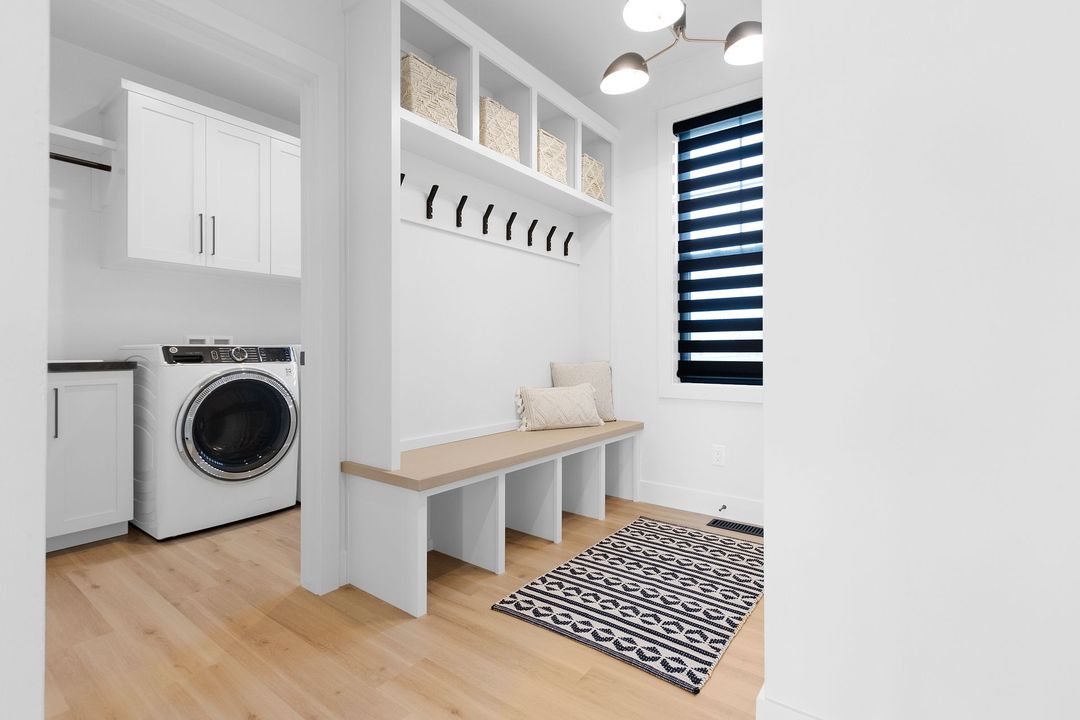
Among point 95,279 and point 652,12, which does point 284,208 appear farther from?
point 652,12

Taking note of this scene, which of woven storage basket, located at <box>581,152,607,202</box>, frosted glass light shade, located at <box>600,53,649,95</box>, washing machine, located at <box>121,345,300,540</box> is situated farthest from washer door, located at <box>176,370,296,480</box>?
frosted glass light shade, located at <box>600,53,649,95</box>

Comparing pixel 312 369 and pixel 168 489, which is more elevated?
pixel 312 369

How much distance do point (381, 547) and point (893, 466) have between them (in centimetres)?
176

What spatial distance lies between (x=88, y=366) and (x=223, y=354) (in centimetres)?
58

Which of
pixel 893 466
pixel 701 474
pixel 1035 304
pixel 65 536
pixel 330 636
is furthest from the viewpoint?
pixel 701 474

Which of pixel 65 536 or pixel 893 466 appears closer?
pixel 893 466

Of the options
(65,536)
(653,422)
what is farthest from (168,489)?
(653,422)

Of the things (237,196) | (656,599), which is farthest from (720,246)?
(237,196)

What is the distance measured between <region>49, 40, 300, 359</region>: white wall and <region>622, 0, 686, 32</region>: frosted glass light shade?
2732 millimetres

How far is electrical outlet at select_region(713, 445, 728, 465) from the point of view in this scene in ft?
9.98

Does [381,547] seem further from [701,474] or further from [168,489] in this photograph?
[701,474]

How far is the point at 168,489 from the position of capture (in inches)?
107

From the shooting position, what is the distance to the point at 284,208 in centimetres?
337

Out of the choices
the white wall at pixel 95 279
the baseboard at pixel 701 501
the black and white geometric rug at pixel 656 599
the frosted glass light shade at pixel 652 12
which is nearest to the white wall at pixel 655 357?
the baseboard at pixel 701 501
